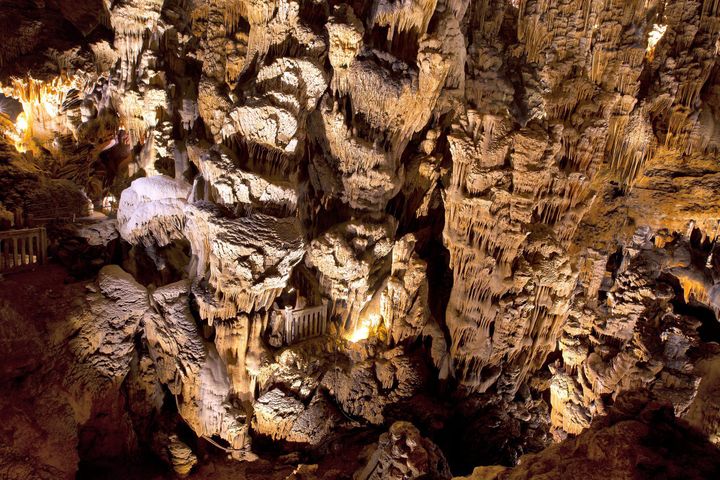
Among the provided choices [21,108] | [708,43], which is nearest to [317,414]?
[21,108]

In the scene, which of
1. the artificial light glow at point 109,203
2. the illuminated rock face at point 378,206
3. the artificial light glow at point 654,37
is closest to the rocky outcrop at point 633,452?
the illuminated rock face at point 378,206

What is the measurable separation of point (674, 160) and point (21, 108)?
578 inches

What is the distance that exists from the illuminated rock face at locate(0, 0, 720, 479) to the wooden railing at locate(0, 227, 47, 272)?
31.0 inches

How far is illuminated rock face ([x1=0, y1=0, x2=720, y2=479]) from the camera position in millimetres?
7199

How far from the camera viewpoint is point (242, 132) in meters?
7.20

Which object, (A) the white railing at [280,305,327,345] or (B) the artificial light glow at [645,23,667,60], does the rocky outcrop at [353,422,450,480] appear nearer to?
(A) the white railing at [280,305,327,345]

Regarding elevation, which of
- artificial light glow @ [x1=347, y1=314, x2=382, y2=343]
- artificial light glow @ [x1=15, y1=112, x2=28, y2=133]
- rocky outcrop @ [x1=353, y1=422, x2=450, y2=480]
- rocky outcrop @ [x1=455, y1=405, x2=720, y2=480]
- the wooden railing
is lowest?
rocky outcrop @ [x1=353, y1=422, x2=450, y2=480]

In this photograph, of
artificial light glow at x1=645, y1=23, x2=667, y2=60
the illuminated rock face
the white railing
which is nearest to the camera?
the illuminated rock face

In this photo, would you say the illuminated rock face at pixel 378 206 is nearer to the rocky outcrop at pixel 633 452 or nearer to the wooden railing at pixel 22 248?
the wooden railing at pixel 22 248

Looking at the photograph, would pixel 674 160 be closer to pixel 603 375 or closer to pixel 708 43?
pixel 708 43

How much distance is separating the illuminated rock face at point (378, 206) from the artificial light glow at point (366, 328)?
5 centimetres

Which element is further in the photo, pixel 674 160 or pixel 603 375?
pixel 674 160

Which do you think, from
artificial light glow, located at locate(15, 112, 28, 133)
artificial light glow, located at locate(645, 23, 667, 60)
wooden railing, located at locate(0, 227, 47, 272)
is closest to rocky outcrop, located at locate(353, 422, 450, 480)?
wooden railing, located at locate(0, 227, 47, 272)

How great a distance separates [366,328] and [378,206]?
2.55 meters
